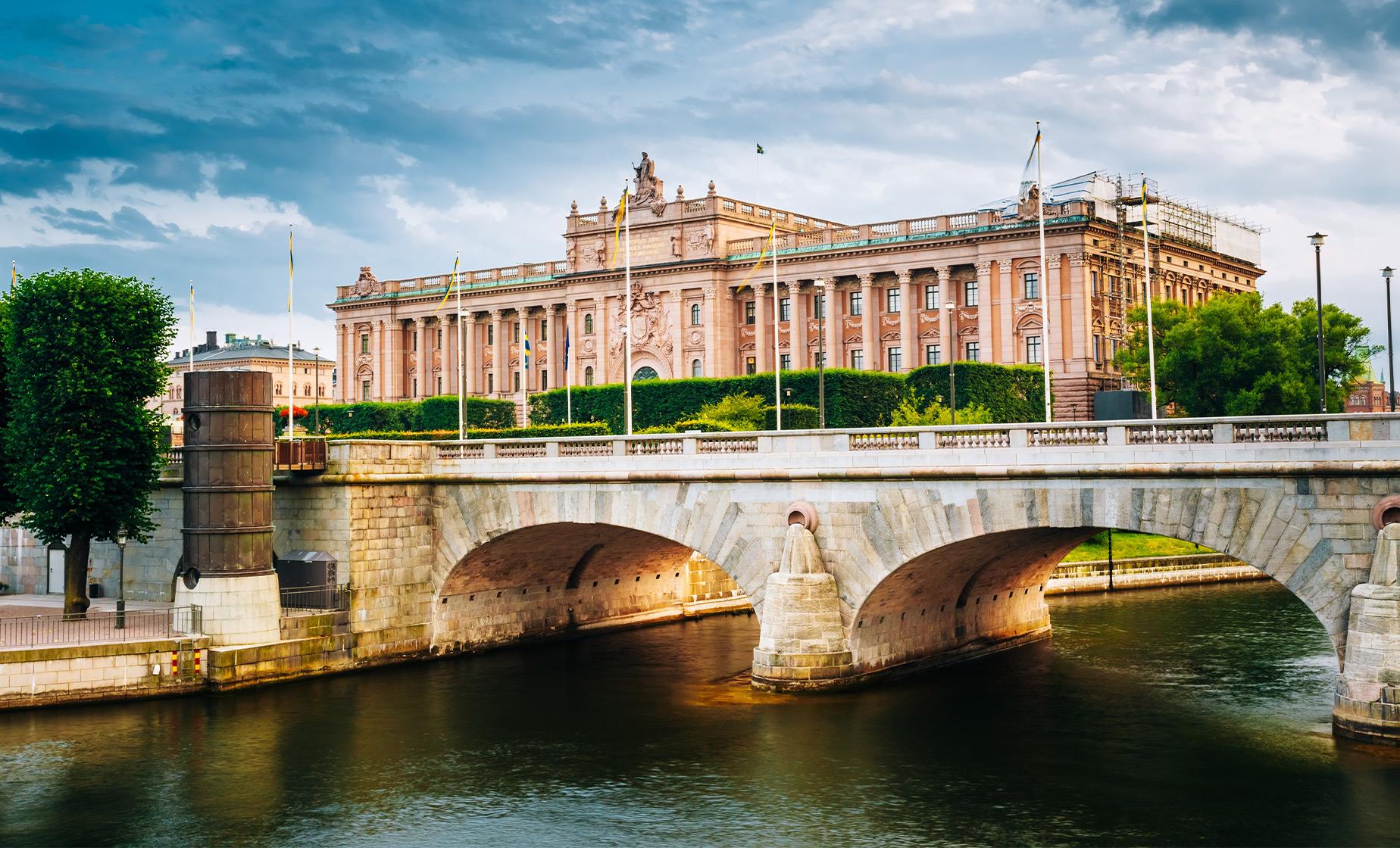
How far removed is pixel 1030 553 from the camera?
4616cm

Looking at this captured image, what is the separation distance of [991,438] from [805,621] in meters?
7.48

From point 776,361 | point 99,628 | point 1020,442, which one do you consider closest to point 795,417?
point 776,361

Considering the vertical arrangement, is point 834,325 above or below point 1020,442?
above

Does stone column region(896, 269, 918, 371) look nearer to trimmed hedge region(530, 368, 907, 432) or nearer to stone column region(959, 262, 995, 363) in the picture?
stone column region(959, 262, 995, 363)

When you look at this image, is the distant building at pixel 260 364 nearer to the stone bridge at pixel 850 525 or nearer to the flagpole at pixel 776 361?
the flagpole at pixel 776 361

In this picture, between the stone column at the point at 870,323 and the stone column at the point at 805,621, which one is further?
the stone column at the point at 870,323

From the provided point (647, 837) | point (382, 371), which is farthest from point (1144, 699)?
point (382, 371)

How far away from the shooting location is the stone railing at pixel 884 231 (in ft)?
322

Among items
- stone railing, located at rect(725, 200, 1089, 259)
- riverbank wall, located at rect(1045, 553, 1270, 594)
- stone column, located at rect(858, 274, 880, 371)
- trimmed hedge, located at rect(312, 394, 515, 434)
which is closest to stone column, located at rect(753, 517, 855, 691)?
riverbank wall, located at rect(1045, 553, 1270, 594)

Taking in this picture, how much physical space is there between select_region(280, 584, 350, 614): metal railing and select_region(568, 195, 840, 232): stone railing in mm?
68108

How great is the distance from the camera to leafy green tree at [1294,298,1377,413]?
79625 millimetres

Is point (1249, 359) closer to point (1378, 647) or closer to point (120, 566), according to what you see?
point (1378, 647)

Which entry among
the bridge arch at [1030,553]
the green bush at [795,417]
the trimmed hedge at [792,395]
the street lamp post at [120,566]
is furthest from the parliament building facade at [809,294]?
the bridge arch at [1030,553]

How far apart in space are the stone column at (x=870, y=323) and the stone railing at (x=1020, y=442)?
62.4 meters
